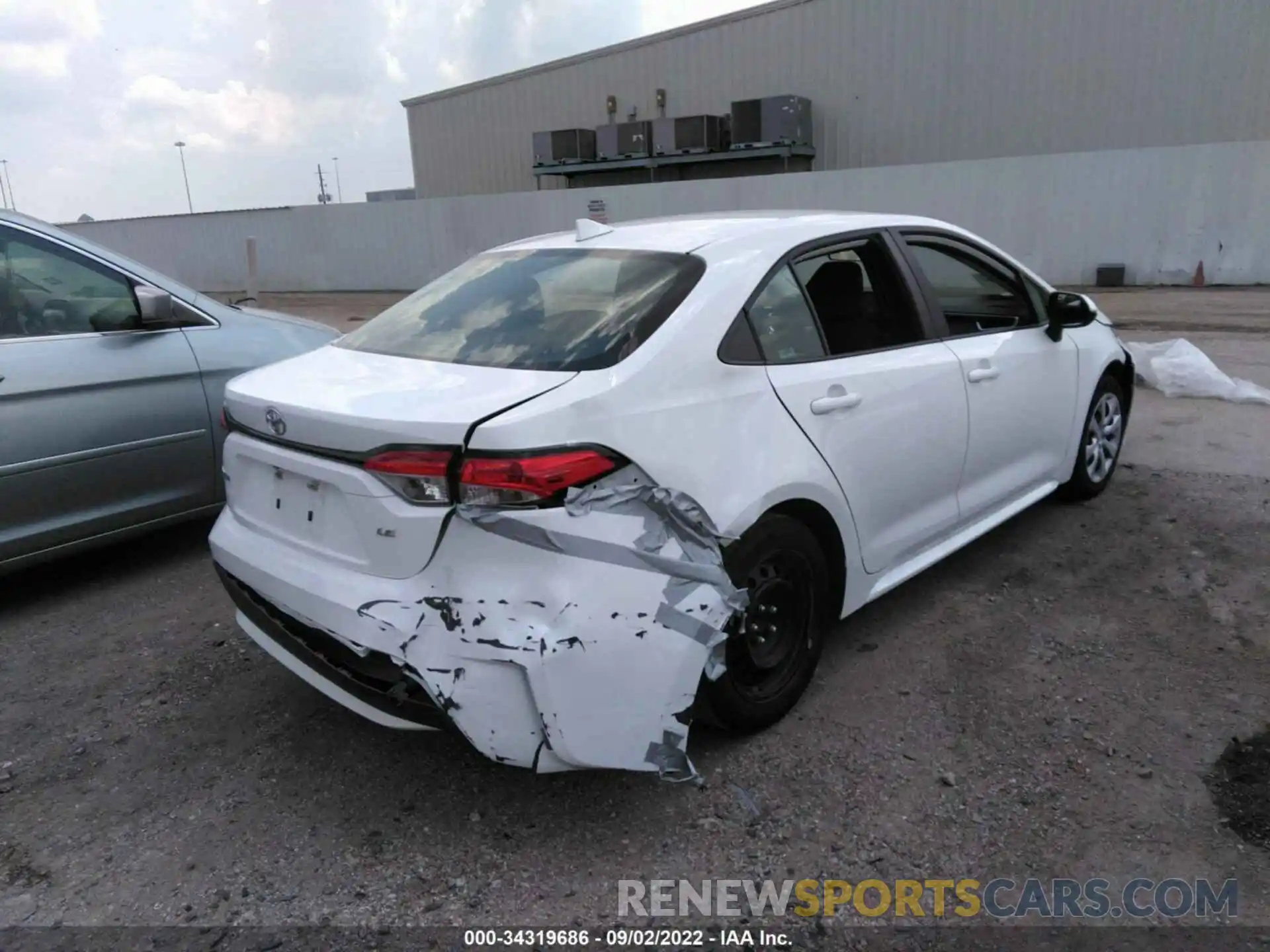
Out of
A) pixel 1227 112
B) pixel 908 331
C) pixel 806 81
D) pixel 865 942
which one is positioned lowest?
pixel 865 942

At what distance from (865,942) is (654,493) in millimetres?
1184

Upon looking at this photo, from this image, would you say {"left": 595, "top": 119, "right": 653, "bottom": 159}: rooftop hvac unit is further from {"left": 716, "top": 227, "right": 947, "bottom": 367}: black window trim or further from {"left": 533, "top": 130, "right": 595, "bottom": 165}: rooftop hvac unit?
{"left": 716, "top": 227, "right": 947, "bottom": 367}: black window trim

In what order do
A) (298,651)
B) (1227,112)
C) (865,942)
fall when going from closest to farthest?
1. (865,942)
2. (298,651)
3. (1227,112)

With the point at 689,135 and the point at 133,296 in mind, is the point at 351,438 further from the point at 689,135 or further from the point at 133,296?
the point at 689,135

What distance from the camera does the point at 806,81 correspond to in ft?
73.0

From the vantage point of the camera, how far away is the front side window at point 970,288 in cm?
383

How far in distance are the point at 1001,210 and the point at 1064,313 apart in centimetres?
1422

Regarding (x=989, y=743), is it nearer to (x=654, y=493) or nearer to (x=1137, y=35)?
(x=654, y=493)

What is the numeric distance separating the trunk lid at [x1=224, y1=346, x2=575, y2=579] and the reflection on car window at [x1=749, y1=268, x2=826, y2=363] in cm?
74

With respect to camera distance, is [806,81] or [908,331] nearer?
[908,331]

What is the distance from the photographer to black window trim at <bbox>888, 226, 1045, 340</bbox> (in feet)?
11.9

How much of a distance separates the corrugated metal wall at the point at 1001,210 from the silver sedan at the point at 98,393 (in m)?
12.3

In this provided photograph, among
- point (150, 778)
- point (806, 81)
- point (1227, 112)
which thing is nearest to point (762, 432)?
point (150, 778)

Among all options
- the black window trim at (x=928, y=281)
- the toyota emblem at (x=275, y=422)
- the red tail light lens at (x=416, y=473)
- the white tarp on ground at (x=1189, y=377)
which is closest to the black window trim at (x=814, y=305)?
the black window trim at (x=928, y=281)
